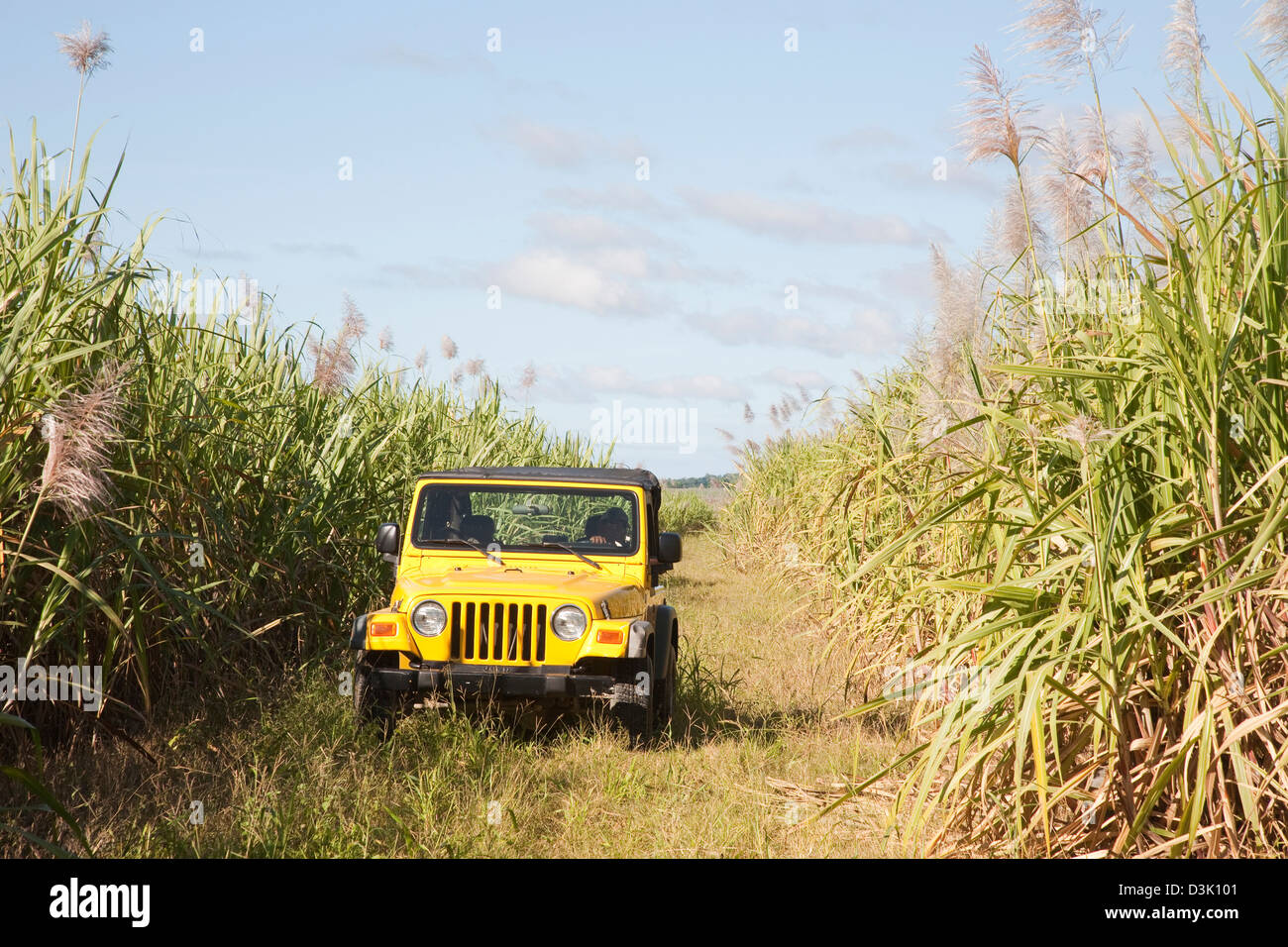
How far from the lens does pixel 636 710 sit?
5.48 m

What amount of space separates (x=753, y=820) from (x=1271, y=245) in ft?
9.71

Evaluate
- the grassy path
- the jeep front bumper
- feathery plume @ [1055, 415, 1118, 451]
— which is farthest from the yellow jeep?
feathery plume @ [1055, 415, 1118, 451]

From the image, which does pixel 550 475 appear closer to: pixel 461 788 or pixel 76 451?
pixel 461 788

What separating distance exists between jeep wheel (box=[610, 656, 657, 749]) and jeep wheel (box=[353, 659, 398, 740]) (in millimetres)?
1200

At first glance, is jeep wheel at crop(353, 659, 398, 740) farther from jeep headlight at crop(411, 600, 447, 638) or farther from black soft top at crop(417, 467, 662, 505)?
black soft top at crop(417, 467, 662, 505)

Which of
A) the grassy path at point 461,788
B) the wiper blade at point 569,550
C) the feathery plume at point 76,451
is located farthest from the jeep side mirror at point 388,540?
the feathery plume at point 76,451

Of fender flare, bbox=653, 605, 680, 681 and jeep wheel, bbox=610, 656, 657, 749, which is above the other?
fender flare, bbox=653, 605, 680, 681

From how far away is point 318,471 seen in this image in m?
7.09

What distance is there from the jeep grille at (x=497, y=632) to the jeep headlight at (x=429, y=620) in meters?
0.06

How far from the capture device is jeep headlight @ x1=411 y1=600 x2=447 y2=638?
5.39 metres

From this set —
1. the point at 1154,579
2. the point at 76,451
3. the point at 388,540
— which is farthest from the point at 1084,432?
the point at 388,540

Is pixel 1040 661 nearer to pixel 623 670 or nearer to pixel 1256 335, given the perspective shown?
pixel 1256 335

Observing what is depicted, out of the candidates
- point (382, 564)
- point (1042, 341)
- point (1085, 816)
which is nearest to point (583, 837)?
point (1085, 816)
